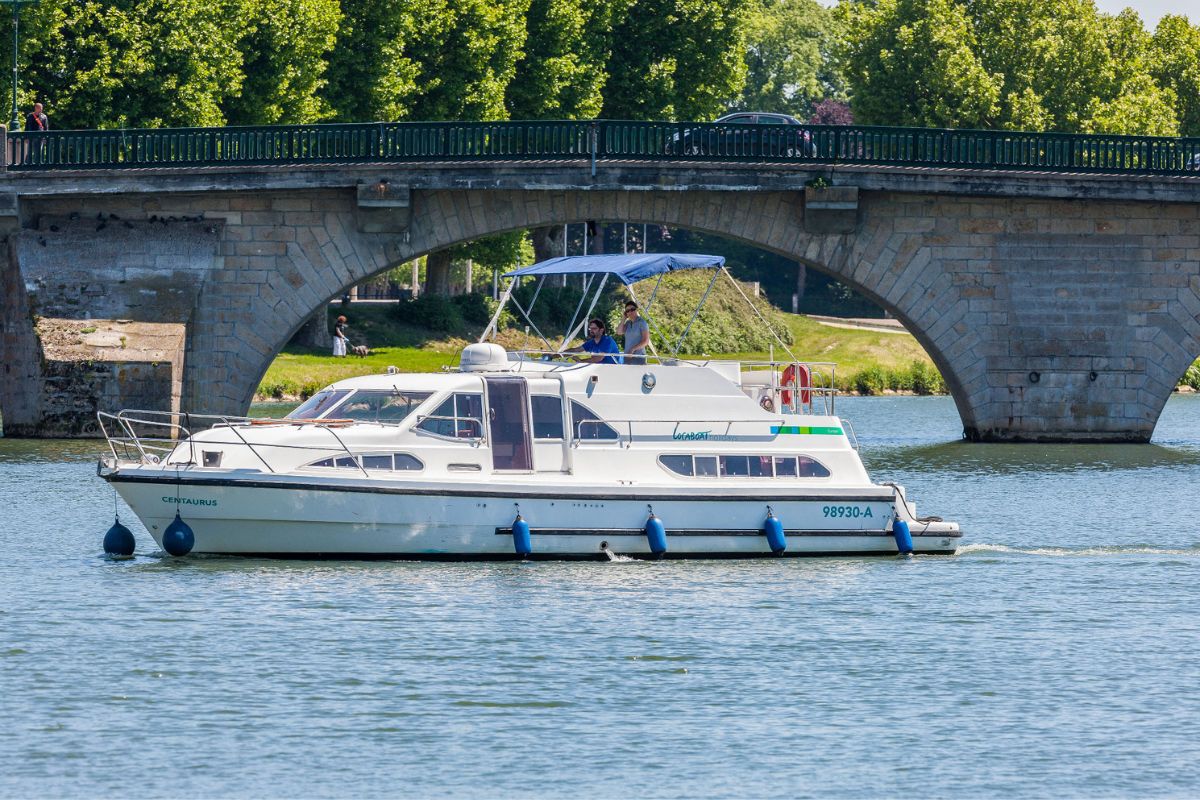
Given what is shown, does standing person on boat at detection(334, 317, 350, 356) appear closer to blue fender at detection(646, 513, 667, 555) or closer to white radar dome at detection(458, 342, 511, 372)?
white radar dome at detection(458, 342, 511, 372)

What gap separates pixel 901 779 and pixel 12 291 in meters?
32.6

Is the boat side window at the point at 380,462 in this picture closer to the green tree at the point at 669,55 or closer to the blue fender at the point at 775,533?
the blue fender at the point at 775,533

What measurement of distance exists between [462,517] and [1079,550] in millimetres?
9443

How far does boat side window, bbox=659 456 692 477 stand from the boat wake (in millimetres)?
4542

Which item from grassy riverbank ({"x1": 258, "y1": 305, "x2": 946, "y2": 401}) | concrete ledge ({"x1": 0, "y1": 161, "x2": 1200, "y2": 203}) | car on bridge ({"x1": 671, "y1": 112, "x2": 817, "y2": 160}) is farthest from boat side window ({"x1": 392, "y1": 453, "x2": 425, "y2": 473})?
grassy riverbank ({"x1": 258, "y1": 305, "x2": 946, "y2": 401})

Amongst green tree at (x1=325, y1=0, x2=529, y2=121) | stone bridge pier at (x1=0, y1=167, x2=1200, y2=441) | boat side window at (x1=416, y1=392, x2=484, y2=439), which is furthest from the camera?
green tree at (x1=325, y1=0, x2=529, y2=121)

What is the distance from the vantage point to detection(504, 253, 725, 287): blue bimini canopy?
2983 cm

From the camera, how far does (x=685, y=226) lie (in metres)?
46.6

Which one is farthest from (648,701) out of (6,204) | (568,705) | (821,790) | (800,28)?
(800,28)

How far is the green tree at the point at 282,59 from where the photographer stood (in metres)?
58.6

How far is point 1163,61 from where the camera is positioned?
84750 mm

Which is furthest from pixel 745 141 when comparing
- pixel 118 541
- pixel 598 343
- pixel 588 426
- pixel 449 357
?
→ pixel 449 357

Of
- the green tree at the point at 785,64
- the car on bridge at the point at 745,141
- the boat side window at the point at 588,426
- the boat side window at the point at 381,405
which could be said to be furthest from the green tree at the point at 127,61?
the green tree at the point at 785,64

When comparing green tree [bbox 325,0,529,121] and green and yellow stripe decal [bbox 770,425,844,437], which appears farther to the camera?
green tree [bbox 325,0,529,121]
